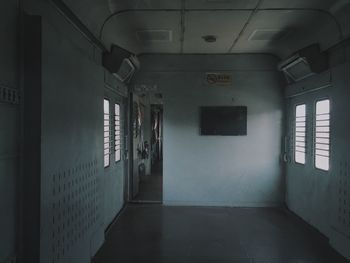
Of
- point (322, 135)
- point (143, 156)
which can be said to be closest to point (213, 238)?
point (322, 135)

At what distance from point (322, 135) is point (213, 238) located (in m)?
2.04

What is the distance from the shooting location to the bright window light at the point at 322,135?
13.3 feet

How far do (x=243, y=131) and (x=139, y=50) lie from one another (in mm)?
2410

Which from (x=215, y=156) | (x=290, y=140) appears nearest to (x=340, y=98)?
(x=290, y=140)

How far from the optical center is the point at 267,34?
4531 millimetres

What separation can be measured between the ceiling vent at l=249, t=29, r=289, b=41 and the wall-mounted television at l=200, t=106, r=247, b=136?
136 cm

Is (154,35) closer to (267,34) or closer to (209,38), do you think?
(209,38)

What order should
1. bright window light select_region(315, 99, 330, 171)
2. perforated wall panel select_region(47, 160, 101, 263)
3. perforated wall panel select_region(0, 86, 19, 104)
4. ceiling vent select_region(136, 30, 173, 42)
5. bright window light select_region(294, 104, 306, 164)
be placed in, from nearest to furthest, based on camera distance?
perforated wall panel select_region(0, 86, 19, 104) → perforated wall panel select_region(47, 160, 101, 263) → bright window light select_region(315, 99, 330, 171) → ceiling vent select_region(136, 30, 173, 42) → bright window light select_region(294, 104, 306, 164)

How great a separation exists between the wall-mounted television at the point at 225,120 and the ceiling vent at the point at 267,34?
136cm

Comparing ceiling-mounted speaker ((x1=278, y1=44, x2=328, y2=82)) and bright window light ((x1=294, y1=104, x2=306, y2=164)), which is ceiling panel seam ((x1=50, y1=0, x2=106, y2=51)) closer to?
ceiling-mounted speaker ((x1=278, y1=44, x2=328, y2=82))

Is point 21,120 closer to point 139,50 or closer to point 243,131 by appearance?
point 139,50

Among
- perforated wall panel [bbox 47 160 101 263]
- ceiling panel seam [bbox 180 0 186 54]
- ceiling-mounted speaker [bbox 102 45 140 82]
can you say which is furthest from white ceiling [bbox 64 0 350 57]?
perforated wall panel [bbox 47 160 101 263]

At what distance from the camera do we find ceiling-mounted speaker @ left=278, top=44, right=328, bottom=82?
13.4 feet

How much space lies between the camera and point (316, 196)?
172 inches
